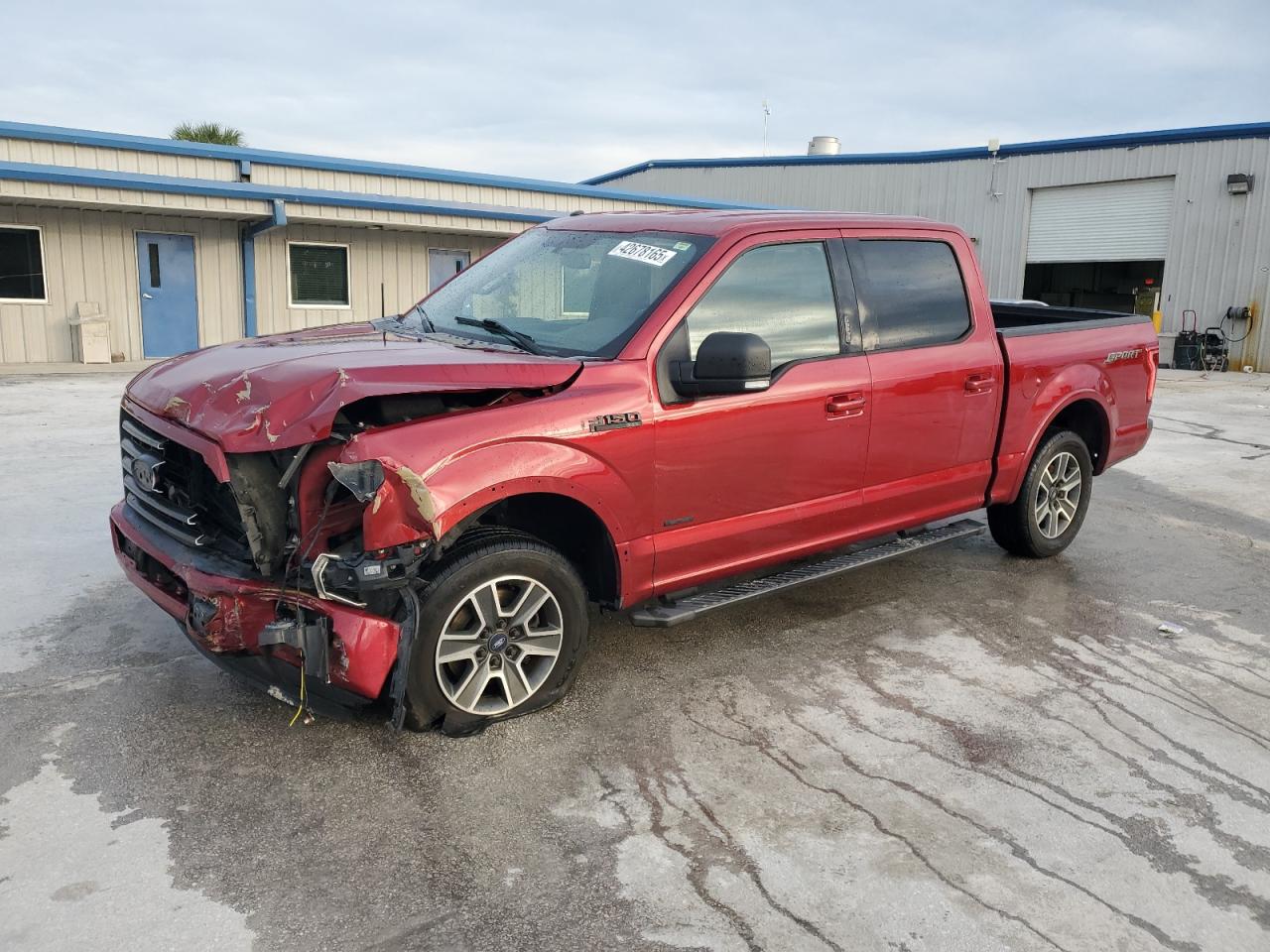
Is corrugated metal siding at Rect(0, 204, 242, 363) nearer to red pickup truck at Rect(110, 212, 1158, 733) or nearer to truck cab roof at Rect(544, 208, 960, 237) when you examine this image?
red pickup truck at Rect(110, 212, 1158, 733)

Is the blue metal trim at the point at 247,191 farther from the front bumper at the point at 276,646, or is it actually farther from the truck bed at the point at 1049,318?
the front bumper at the point at 276,646

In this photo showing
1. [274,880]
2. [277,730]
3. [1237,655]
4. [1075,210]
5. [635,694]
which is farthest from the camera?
[1075,210]

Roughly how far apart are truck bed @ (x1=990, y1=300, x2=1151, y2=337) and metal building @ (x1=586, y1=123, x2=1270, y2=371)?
667 inches

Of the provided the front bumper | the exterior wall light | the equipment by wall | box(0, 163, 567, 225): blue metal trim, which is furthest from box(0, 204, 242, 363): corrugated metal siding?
the exterior wall light

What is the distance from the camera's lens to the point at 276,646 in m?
3.45

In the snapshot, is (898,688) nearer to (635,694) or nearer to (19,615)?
(635,694)

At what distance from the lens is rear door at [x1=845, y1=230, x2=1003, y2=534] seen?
4.84 metres

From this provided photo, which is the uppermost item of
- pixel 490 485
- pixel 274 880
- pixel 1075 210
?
pixel 1075 210

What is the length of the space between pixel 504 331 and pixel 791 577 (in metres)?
1.70

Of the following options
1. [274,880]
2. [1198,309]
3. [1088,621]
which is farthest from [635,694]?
[1198,309]

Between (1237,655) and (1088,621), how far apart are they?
0.67 m

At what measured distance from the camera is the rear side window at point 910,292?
4.86 metres

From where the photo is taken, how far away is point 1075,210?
23.6m

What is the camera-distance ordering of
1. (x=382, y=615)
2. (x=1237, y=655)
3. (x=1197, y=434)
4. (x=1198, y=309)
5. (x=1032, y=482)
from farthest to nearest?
(x=1198, y=309) < (x=1197, y=434) < (x=1032, y=482) < (x=1237, y=655) < (x=382, y=615)
